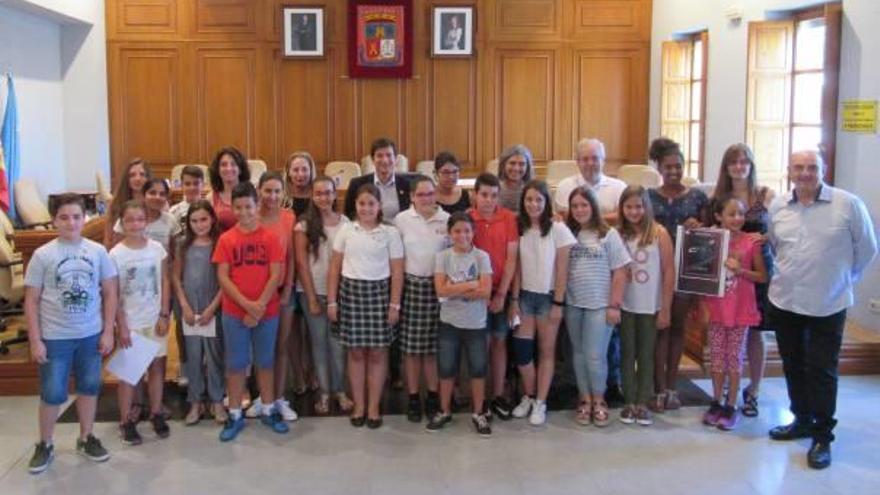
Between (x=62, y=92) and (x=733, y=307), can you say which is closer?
(x=733, y=307)

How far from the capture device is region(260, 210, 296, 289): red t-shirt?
419cm

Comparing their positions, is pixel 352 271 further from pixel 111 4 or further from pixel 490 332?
pixel 111 4

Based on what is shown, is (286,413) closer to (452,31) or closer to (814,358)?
(814,358)

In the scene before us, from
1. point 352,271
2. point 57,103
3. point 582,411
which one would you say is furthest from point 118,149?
point 582,411

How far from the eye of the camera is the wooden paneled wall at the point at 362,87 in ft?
30.0

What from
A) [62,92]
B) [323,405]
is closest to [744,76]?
[323,405]

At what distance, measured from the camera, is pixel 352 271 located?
163 inches

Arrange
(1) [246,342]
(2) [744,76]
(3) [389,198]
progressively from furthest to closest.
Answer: (2) [744,76]
(3) [389,198]
(1) [246,342]

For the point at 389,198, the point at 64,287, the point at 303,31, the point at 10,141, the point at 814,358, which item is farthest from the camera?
the point at 303,31

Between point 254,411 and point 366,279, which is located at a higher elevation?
point 366,279

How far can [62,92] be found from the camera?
353 inches

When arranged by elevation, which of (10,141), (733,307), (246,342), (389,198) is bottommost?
(246,342)

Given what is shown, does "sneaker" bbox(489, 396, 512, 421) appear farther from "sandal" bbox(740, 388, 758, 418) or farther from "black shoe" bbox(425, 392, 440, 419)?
"sandal" bbox(740, 388, 758, 418)

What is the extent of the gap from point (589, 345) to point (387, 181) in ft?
4.43
